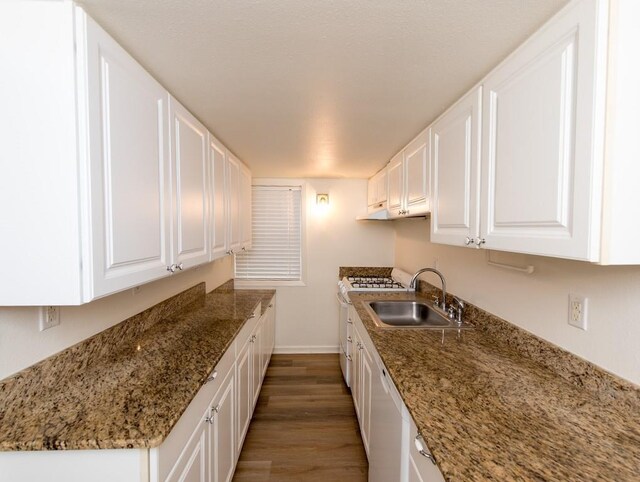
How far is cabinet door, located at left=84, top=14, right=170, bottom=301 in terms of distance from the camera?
93 cm

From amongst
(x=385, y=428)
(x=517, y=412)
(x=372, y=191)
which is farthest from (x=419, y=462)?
(x=372, y=191)

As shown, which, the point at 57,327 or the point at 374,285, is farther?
the point at 374,285

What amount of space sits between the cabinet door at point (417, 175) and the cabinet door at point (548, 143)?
2.19 ft

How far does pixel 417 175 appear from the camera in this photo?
2037 mm

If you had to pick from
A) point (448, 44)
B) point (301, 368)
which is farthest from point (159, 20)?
point (301, 368)

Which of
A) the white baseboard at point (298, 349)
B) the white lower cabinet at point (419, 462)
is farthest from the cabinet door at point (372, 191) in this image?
the white lower cabinet at point (419, 462)

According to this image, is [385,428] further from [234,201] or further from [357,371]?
[234,201]

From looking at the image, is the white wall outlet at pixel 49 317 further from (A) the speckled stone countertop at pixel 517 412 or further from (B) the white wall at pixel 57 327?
(A) the speckled stone countertop at pixel 517 412

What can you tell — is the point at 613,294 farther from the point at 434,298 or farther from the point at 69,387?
the point at 69,387

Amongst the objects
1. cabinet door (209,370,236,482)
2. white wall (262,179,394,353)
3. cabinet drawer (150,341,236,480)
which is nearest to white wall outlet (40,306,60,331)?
cabinet drawer (150,341,236,480)

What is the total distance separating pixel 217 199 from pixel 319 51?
1316 millimetres

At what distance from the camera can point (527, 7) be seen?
92 cm

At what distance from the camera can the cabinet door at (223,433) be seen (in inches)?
56.0

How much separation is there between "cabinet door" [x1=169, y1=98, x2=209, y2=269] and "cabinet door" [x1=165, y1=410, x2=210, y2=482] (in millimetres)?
765
